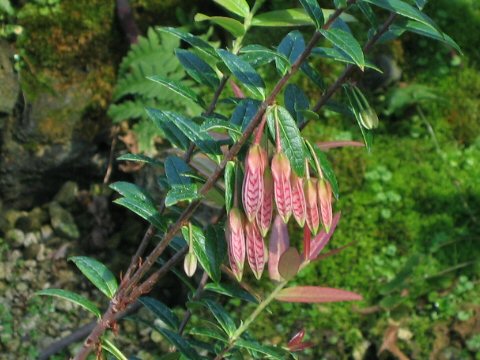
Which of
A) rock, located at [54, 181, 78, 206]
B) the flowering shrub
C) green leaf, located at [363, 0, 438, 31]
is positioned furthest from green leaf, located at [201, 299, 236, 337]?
rock, located at [54, 181, 78, 206]

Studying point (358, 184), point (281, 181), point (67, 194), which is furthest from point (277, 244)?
point (67, 194)

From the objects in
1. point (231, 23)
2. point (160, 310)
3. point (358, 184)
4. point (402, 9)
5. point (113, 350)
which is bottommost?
point (358, 184)

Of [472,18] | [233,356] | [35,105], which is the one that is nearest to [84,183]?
[35,105]

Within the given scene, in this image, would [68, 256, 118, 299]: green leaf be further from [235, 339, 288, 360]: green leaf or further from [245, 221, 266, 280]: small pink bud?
[245, 221, 266, 280]: small pink bud

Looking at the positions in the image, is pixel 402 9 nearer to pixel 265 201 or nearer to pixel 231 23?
pixel 265 201

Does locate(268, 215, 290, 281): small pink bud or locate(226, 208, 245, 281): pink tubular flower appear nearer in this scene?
locate(226, 208, 245, 281): pink tubular flower

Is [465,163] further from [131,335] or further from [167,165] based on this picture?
[167,165]
